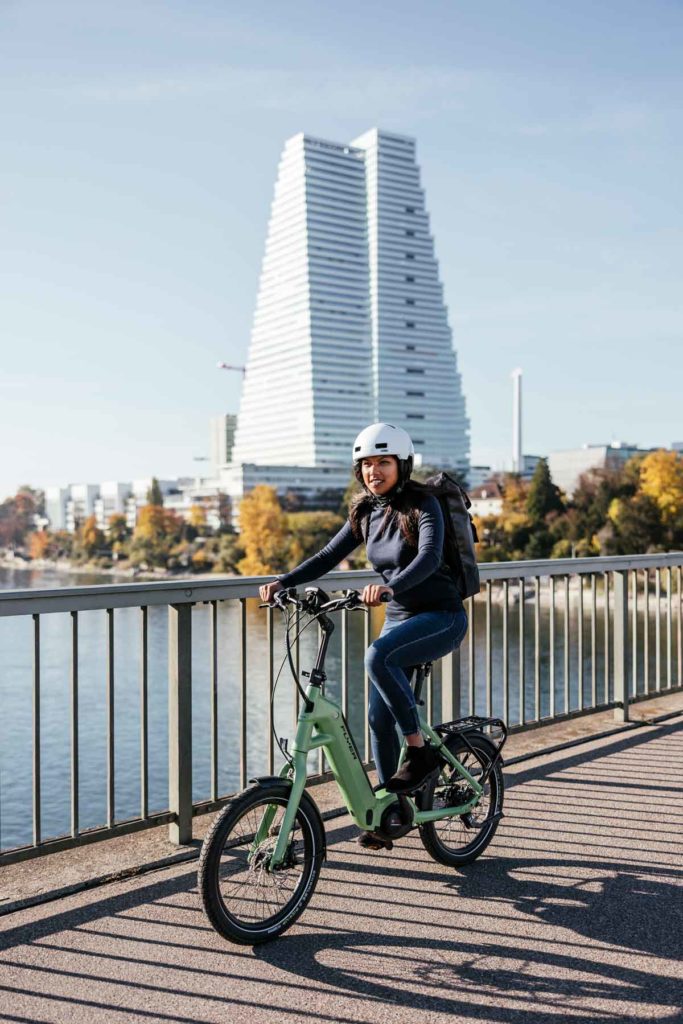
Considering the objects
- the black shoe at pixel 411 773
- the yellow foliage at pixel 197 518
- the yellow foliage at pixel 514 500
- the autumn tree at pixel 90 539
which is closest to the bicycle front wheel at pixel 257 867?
the black shoe at pixel 411 773

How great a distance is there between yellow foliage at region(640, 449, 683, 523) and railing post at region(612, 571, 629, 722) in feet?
219

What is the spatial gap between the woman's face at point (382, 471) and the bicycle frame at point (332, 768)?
2.40 feet

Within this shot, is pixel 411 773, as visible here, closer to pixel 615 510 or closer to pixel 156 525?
pixel 615 510

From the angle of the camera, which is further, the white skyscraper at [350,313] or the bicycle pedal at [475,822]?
the white skyscraper at [350,313]

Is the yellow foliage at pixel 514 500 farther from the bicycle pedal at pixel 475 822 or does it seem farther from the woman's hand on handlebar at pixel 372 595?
the woman's hand on handlebar at pixel 372 595

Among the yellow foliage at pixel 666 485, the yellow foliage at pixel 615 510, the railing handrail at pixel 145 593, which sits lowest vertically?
the railing handrail at pixel 145 593

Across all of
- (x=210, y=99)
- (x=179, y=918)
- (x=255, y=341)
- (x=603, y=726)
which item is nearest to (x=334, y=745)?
(x=179, y=918)

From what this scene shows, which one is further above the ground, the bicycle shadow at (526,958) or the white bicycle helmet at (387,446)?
the white bicycle helmet at (387,446)

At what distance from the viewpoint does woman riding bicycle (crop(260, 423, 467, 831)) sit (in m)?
3.45

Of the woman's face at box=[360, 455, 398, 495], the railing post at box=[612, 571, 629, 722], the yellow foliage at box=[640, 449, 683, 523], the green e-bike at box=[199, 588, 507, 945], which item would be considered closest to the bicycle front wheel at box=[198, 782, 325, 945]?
the green e-bike at box=[199, 588, 507, 945]

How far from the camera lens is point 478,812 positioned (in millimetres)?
3936

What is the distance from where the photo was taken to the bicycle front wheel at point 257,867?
299cm

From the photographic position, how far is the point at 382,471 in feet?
11.8

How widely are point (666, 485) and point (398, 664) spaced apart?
71.6m
